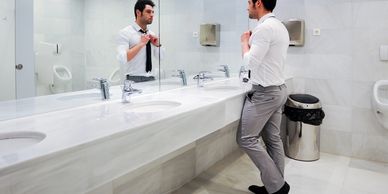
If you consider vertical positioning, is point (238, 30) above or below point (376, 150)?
above

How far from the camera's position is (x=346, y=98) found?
3.63 meters

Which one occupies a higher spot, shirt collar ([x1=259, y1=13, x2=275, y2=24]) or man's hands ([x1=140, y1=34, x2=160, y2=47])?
shirt collar ([x1=259, y1=13, x2=275, y2=24])

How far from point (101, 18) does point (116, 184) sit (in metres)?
1.11

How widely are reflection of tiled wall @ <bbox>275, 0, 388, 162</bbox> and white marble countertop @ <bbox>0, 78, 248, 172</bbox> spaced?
193cm

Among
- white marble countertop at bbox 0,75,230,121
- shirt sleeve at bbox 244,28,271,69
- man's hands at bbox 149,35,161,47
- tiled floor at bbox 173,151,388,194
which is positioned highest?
man's hands at bbox 149,35,161,47

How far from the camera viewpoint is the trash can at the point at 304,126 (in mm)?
3467

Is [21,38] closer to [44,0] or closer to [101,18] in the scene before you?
[44,0]

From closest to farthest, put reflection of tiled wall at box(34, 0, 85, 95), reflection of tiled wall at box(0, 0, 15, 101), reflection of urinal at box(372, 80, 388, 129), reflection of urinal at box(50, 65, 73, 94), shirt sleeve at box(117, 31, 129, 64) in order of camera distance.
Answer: reflection of tiled wall at box(0, 0, 15, 101) → reflection of tiled wall at box(34, 0, 85, 95) → reflection of urinal at box(50, 65, 73, 94) → shirt sleeve at box(117, 31, 129, 64) → reflection of urinal at box(372, 80, 388, 129)

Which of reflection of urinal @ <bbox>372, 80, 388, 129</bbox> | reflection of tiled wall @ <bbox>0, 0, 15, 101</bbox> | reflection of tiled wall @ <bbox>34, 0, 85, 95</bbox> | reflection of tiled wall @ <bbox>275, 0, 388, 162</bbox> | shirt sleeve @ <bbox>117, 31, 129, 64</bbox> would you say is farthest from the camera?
reflection of tiled wall @ <bbox>275, 0, 388, 162</bbox>

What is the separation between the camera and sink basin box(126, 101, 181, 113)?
2.08 metres

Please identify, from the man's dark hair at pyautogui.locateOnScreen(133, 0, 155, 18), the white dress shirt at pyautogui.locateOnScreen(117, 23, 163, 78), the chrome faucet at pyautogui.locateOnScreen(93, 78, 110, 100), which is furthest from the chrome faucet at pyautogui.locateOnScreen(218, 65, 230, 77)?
the chrome faucet at pyautogui.locateOnScreen(93, 78, 110, 100)

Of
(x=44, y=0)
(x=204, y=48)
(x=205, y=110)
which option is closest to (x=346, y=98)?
(x=204, y=48)

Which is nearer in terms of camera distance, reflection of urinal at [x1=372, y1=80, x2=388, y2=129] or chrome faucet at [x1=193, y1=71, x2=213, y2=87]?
chrome faucet at [x1=193, y1=71, x2=213, y2=87]

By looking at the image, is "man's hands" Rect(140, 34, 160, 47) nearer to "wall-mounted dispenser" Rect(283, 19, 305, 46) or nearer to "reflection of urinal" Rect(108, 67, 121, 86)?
"reflection of urinal" Rect(108, 67, 121, 86)
